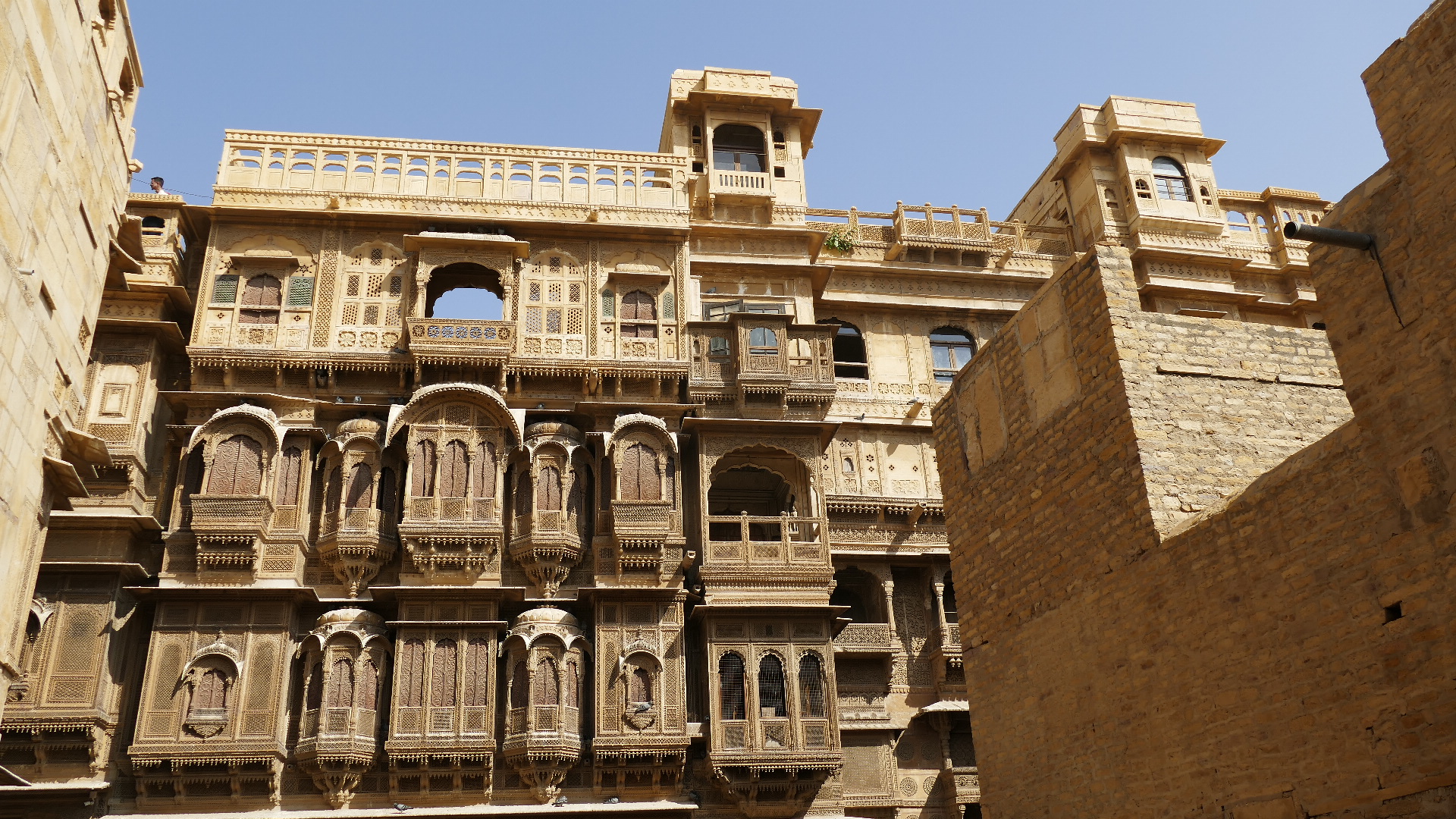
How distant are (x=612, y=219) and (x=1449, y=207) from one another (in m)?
16.0

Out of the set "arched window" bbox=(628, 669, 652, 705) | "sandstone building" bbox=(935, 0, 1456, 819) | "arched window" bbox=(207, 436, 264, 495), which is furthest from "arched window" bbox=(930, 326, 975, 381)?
"arched window" bbox=(207, 436, 264, 495)

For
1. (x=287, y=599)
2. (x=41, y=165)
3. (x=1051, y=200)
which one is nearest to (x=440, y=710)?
(x=287, y=599)

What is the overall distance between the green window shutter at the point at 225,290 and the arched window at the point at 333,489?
366 centimetres

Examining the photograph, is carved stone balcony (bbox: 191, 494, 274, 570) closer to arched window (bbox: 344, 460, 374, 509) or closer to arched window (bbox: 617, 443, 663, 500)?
arched window (bbox: 344, 460, 374, 509)

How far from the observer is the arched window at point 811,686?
18656mm

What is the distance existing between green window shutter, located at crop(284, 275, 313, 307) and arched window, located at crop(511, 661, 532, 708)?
7462mm

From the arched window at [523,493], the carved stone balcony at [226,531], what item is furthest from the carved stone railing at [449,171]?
the carved stone balcony at [226,531]

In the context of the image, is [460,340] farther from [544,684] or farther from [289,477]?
[544,684]

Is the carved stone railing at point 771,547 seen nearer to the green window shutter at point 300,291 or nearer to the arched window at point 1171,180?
the green window shutter at point 300,291

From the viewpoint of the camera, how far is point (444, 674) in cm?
1808

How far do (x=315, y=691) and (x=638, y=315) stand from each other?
8.33 m

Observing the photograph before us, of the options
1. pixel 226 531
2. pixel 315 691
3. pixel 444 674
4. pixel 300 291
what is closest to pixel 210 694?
pixel 315 691

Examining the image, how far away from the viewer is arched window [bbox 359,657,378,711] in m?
17.8

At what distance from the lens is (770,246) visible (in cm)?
2386
